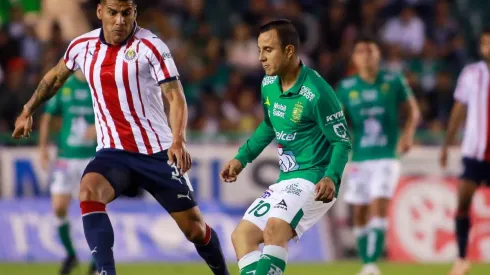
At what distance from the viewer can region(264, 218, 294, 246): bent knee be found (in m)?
7.18

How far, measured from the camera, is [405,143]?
38.4 ft

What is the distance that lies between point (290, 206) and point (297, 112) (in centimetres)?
67

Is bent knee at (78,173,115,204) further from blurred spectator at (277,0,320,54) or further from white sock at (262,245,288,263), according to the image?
blurred spectator at (277,0,320,54)

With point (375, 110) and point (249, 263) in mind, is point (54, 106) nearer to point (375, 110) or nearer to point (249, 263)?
point (375, 110)

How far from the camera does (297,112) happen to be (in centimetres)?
741

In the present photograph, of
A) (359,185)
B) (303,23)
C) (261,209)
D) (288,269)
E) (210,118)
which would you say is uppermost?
(303,23)

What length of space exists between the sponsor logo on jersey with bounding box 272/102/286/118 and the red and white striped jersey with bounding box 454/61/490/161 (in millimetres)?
4354

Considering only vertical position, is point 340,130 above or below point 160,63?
below

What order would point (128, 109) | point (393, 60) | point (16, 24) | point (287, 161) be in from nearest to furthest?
1. point (287, 161)
2. point (128, 109)
3. point (16, 24)
4. point (393, 60)

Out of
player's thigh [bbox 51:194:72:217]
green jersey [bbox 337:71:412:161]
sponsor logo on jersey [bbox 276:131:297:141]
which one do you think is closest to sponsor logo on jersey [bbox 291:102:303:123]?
sponsor logo on jersey [bbox 276:131:297:141]

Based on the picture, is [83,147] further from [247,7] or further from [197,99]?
[247,7]

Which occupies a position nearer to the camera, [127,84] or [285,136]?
[285,136]

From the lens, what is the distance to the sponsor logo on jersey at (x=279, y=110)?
7500 mm

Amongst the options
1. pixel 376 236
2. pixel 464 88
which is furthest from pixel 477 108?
pixel 376 236
